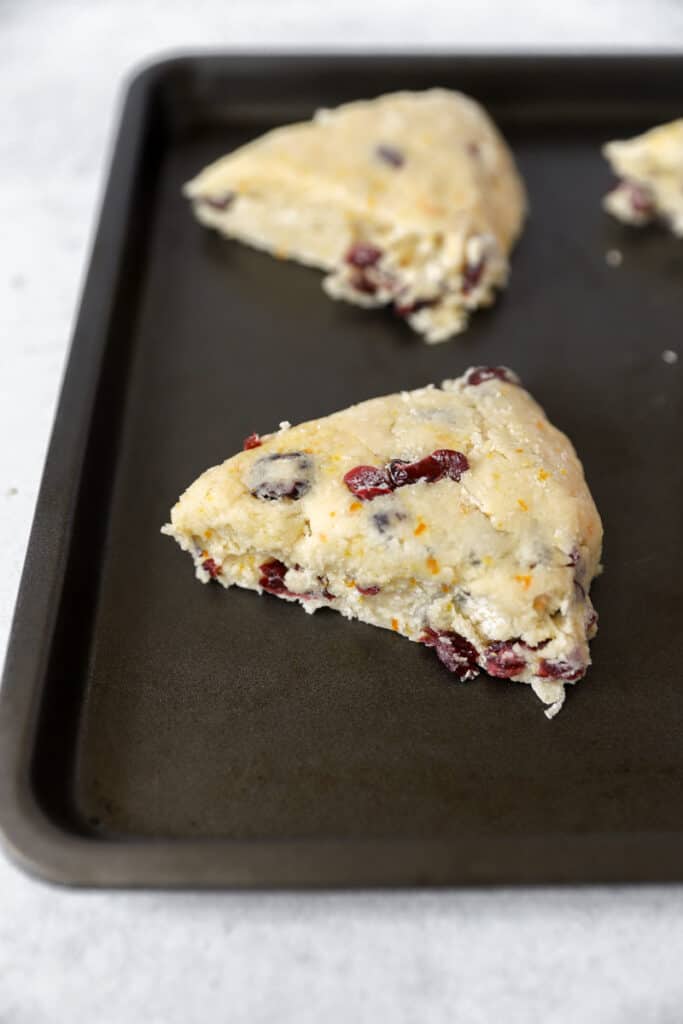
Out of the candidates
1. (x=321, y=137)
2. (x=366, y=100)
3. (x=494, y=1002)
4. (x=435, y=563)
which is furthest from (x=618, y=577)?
(x=366, y=100)

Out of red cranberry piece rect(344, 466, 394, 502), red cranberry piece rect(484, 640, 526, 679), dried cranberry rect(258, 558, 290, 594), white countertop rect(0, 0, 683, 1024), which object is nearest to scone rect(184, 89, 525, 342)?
red cranberry piece rect(344, 466, 394, 502)

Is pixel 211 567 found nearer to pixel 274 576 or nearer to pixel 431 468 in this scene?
pixel 274 576

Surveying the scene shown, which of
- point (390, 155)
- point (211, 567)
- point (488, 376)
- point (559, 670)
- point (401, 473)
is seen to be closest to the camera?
point (559, 670)

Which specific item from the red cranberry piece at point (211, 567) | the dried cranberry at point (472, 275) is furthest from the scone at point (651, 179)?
the red cranberry piece at point (211, 567)

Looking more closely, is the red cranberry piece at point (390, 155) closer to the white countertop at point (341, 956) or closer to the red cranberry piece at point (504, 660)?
the red cranberry piece at point (504, 660)

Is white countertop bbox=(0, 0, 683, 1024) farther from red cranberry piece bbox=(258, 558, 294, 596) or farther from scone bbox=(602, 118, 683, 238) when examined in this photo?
scone bbox=(602, 118, 683, 238)

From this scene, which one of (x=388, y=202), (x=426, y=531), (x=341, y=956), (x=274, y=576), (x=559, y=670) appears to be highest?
(x=388, y=202)

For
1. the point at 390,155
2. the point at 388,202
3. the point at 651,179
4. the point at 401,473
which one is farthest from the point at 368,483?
the point at 651,179
